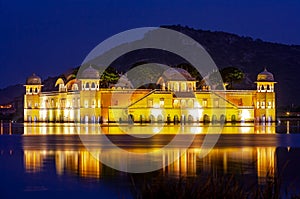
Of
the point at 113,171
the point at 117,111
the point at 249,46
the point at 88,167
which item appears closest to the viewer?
the point at 113,171

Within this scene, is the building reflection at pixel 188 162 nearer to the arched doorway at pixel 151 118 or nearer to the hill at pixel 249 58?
the arched doorway at pixel 151 118

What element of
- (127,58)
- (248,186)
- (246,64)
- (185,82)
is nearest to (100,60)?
(127,58)

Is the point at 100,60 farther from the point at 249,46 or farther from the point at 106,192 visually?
the point at 106,192

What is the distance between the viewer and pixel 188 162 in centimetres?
2162

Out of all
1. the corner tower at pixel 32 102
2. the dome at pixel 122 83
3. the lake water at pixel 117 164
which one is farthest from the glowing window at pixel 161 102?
the lake water at pixel 117 164

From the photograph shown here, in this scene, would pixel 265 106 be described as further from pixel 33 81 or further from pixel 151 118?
pixel 33 81

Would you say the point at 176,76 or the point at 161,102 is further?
the point at 176,76

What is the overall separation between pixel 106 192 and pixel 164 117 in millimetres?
57403

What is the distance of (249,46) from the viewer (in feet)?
608

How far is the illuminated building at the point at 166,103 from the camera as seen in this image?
71.6 metres

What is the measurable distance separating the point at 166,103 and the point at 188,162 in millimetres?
50463

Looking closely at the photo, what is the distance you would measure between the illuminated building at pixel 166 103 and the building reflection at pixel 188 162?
43076 mm

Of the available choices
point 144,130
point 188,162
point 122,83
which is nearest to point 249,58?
point 122,83

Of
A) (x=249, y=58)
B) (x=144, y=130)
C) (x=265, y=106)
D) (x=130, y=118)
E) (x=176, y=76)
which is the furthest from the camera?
(x=249, y=58)
